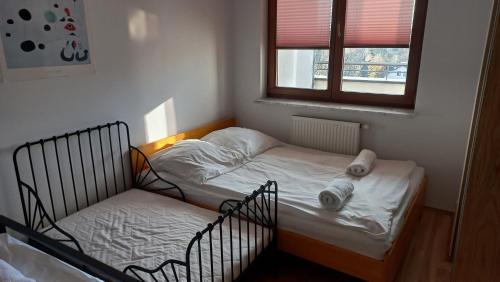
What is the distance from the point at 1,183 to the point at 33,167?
19 centimetres

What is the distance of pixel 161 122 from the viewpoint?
3049mm

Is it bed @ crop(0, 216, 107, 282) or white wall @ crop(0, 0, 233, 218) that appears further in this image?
white wall @ crop(0, 0, 233, 218)

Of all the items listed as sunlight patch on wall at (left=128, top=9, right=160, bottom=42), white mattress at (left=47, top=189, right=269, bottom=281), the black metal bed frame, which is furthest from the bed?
sunlight patch on wall at (left=128, top=9, right=160, bottom=42)

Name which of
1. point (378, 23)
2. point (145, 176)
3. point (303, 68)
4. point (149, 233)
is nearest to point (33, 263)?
point (149, 233)

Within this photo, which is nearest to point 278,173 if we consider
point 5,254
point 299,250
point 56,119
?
point 299,250

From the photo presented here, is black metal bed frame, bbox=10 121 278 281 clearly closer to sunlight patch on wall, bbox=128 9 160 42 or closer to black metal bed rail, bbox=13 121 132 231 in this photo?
black metal bed rail, bbox=13 121 132 231

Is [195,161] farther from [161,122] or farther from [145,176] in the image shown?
[161,122]

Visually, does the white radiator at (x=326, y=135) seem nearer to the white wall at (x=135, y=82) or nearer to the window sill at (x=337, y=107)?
the window sill at (x=337, y=107)

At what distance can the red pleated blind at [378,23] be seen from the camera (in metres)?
3.02

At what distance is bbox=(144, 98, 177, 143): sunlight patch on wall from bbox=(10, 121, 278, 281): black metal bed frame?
0.72 ft

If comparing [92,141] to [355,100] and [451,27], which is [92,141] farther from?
[451,27]

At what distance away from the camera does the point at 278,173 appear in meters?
2.79

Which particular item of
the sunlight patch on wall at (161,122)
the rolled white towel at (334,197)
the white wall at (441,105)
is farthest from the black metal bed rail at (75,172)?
the white wall at (441,105)

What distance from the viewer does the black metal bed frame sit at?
2.07 m
